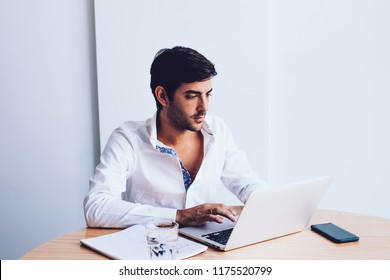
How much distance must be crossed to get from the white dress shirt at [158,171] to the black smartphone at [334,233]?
0.45m

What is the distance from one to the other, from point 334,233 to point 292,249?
16 cm

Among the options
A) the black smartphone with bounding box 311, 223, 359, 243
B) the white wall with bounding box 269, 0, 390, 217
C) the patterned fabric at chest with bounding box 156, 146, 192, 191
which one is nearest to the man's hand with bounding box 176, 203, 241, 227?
the black smartphone with bounding box 311, 223, 359, 243

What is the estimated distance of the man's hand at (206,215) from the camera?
1.32 metres

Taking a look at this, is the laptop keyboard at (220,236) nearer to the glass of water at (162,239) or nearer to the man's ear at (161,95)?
the glass of water at (162,239)

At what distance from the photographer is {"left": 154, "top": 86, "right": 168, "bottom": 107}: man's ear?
1.83 m

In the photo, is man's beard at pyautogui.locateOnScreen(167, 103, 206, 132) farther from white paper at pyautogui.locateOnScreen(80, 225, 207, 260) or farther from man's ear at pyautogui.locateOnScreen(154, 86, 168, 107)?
white paper at pyautogui.locateOnScreen(80, 225, 207, 260)

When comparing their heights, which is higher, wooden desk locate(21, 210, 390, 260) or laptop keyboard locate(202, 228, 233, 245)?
laptop keyboard locate(202, 228, 233, 245)

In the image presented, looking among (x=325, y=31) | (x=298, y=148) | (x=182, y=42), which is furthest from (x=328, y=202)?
(x=182, y=42)

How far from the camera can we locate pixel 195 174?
5.91ft

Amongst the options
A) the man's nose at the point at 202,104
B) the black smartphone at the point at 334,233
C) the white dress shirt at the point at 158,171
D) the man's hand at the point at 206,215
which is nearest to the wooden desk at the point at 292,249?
the black smartphone at the point at 334,233

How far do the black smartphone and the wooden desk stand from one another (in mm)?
14

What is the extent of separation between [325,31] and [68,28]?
4.49 ft

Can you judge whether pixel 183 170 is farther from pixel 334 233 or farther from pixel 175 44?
pixel 175 44
